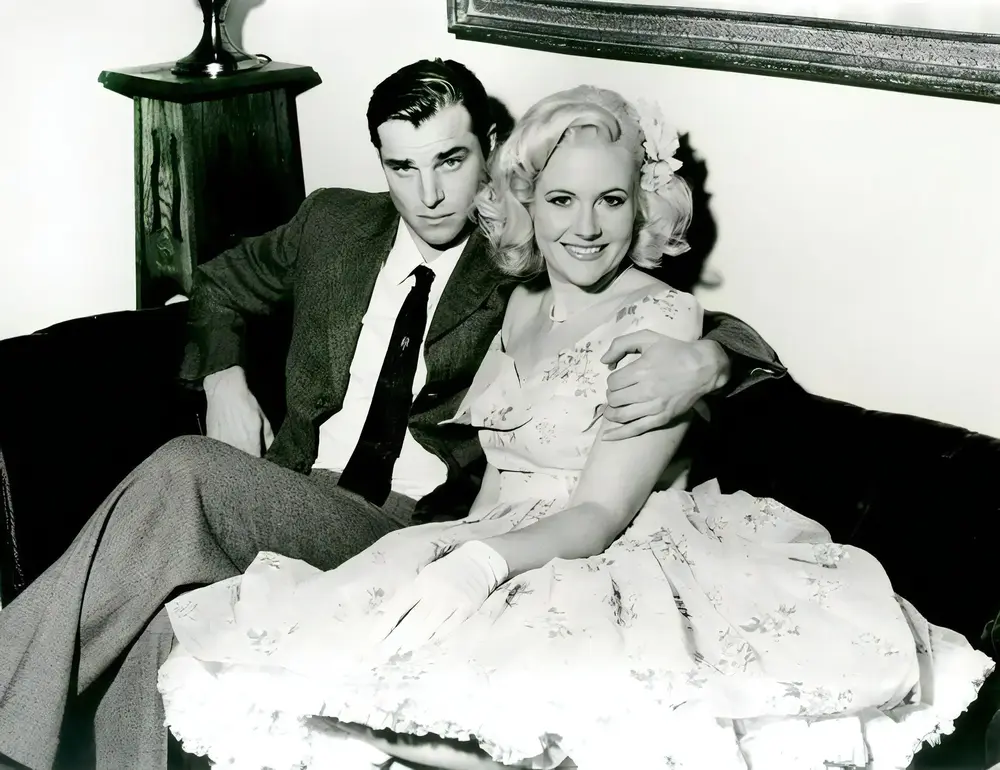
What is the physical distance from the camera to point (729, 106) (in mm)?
1860

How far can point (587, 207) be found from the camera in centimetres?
158

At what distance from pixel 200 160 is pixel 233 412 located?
68 cm

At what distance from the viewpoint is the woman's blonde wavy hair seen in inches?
62.5

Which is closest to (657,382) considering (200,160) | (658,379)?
(658,379)

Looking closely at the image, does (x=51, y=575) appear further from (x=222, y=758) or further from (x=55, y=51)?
(x=55, y=51)

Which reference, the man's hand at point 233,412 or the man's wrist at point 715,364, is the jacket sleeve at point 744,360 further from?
the man's hand at point 233,412

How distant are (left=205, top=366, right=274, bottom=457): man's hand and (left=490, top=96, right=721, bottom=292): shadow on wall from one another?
65 cm

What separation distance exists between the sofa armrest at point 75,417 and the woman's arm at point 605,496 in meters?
0.86

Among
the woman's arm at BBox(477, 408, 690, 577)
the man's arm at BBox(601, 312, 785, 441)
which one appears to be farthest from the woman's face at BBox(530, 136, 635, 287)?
the woman's arm at BBox(477, 408, 690, 577)

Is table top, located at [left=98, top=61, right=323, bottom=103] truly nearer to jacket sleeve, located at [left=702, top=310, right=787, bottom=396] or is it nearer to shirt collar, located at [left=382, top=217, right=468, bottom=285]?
shirt collar, located at [left=382, top=217, right=468, bottom=285]

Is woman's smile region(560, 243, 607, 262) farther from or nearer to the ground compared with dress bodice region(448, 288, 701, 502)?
farther from the ground

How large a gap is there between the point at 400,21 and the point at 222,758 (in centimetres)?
160

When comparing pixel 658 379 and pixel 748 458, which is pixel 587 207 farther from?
pixel 748 458

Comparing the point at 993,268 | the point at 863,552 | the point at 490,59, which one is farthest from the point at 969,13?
the point at 490,59
